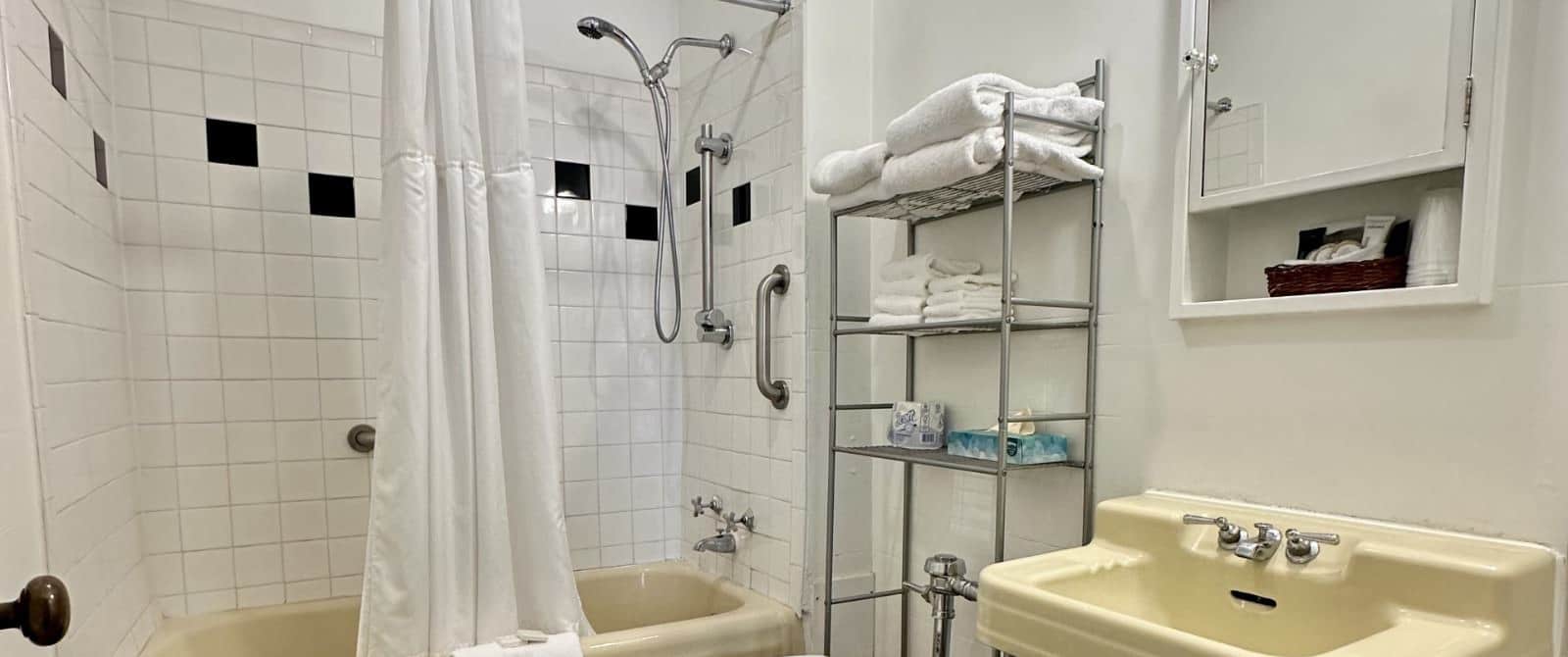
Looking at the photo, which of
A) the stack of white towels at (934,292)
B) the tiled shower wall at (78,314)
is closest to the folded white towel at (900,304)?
the stack of white towels at (934,292)

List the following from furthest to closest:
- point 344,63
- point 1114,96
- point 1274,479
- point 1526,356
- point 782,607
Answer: point 344,63, point 782,607, point 1114,96, point 1274,479, point 1526,356

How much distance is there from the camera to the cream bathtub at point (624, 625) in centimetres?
173

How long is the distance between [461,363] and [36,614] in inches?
32.2

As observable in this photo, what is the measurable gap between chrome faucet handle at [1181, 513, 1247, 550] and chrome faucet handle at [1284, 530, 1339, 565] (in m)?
0.06

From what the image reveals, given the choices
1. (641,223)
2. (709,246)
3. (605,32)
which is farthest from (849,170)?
(641,223)

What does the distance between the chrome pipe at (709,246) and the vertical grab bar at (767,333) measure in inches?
10.5

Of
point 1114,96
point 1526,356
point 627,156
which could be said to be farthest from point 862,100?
point 1526,356

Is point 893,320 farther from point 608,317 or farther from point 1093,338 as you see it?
point 608,317

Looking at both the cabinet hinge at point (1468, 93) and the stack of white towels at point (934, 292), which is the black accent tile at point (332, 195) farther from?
the cabinet hinge at point (1468, 93)

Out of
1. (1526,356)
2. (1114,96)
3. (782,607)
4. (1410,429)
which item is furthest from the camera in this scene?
(782,607)

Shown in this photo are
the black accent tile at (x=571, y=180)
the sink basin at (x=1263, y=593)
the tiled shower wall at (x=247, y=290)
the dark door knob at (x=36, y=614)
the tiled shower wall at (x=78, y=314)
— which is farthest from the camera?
the black accent tile at (x=571, y=180)

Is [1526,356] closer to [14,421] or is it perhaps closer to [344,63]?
[14,421]

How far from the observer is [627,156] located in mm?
2471

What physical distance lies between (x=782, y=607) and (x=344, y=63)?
1.86m
